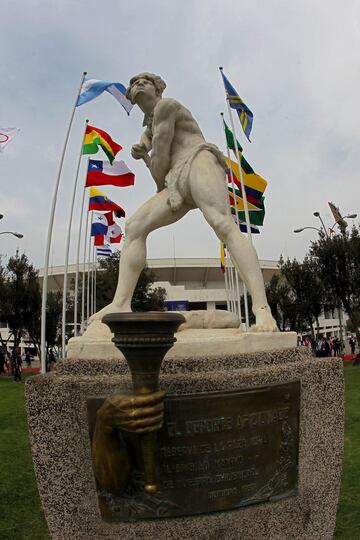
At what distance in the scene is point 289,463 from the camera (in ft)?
7.66

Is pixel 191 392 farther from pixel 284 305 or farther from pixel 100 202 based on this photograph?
pixel 284 305

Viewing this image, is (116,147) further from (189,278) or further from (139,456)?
(189,278)

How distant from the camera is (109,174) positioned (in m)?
12.2

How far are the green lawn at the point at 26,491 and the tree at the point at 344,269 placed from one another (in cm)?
1485

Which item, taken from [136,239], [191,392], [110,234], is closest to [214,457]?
[191,392]

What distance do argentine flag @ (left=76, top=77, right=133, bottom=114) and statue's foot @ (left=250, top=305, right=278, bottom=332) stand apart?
846 centimetres

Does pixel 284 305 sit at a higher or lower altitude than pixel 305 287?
lower

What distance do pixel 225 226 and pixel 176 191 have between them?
494 mm

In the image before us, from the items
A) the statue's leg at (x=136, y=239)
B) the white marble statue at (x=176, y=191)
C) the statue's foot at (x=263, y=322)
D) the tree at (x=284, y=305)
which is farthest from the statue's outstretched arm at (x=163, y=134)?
the tree at (x=284, y=305)

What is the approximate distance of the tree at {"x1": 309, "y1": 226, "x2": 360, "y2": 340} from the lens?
20.4 meters

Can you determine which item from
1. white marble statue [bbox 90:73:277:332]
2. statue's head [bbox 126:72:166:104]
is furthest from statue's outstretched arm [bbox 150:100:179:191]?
statue's head [bbox 126:72:166:104]

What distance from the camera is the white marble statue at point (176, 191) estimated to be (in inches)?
114

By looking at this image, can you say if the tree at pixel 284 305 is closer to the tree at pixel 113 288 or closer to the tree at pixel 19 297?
the tree at pixel 113 288

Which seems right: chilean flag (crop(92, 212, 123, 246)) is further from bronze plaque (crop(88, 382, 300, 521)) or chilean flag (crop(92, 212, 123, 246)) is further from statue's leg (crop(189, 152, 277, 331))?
bronze plaque (crop(88, 382, 300, 521))
